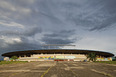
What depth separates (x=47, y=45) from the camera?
98062 millimetres

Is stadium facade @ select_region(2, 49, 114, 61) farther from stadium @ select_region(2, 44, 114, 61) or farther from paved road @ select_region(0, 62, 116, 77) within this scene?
paved road @ select_region(0, 62, 116, 77)

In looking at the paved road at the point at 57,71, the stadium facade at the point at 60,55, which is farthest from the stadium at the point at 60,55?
the paved road at the point at 57,71

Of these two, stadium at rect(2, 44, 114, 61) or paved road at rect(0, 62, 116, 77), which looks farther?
stadium at rect(2, 44, 114, 61)

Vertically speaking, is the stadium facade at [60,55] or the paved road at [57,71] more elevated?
the paved road at [57,71]

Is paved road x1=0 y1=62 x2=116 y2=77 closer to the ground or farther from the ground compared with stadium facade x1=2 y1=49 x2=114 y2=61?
farther from the ground

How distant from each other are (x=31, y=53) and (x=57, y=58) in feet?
102

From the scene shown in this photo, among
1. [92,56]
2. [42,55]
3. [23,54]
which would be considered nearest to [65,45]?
[42,55]

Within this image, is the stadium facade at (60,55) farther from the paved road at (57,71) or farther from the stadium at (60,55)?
the paved road at (57,71)

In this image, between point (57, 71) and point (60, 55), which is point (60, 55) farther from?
point (57, 71)

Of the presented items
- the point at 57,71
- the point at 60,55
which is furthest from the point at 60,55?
the point at 57,71

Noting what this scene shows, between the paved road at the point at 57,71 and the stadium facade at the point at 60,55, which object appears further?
the stadium facade at the point at 60,55

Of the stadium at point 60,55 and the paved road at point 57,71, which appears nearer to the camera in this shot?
the paved road at point 57,71

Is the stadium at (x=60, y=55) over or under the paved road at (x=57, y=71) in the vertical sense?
under

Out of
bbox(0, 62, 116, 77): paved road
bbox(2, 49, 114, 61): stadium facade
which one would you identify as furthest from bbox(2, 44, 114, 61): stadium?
bbox(0, 62, 116, 77): paved road
